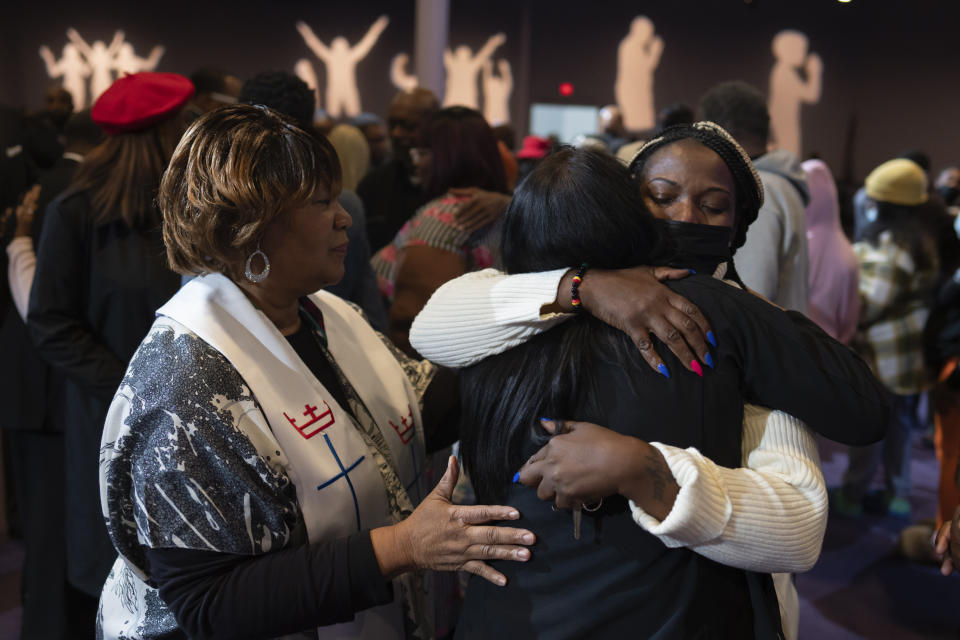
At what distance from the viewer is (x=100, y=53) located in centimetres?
996

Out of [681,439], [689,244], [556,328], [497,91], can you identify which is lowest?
[681,439]

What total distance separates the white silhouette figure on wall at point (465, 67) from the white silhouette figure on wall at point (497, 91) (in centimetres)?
12

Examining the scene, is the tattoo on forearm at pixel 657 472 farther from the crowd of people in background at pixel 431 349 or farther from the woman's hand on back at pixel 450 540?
the woman's hand on back at pixel 450 540

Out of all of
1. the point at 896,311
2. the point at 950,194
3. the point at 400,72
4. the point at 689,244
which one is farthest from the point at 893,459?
the point at 400,72

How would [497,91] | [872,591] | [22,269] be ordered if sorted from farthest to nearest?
[497,91]
[872,591]
[22,269]

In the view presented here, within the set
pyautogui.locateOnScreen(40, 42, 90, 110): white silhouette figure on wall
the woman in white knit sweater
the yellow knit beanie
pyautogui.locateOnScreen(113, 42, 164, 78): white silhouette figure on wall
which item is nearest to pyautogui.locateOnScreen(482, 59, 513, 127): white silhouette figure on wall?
pyautogui.locateOnScreen(113, 42, 164, 78): white silhouette figure on wall

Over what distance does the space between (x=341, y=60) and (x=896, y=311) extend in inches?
332

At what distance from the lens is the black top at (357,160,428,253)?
3.59 metres

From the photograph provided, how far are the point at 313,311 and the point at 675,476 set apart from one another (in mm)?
763

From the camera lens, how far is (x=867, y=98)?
9.80 meters

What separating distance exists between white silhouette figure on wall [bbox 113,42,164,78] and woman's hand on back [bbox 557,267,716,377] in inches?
409

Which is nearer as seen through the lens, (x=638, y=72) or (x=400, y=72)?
(x=638, y=72)

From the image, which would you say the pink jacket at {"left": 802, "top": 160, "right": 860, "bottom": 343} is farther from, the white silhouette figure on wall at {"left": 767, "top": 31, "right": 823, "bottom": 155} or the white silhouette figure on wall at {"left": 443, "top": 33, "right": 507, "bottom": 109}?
the white silhouette figure on wall at {"left": 443, "top": 33, "right": 507, "bottom": 109}

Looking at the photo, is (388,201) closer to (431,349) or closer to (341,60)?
(431,349)
